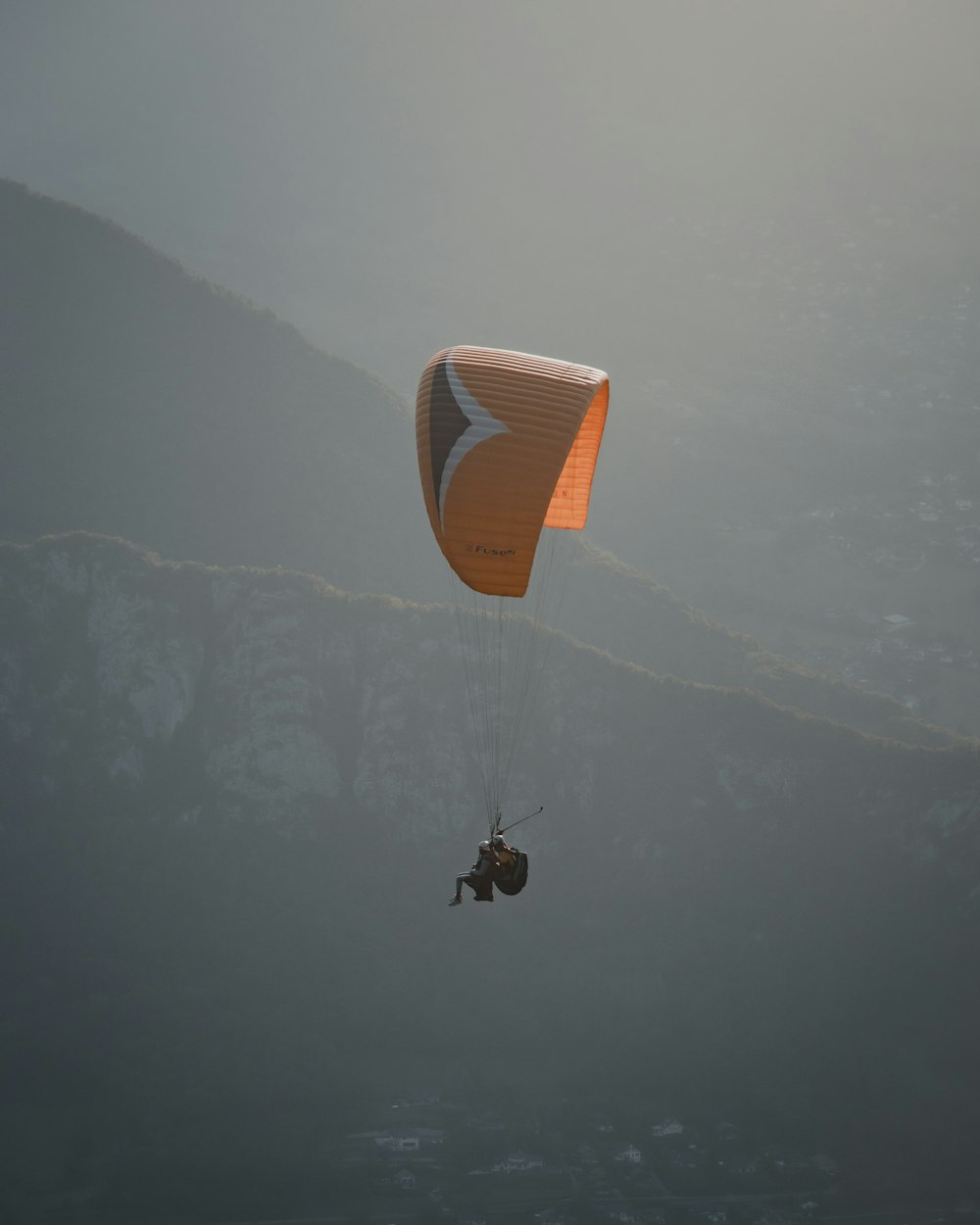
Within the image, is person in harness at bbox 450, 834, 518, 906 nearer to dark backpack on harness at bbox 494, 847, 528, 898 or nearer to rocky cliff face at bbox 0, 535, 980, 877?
dark backpack on harness at bbox 494, 847, 528, 898

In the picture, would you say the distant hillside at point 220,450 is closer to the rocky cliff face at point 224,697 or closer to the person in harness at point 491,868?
the rocky cliff face at point 224,697

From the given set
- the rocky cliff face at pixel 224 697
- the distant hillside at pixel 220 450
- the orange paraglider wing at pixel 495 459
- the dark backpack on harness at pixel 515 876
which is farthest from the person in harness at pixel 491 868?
the distant hillside at pixel 220 450

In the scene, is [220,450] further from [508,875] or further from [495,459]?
[508,875]

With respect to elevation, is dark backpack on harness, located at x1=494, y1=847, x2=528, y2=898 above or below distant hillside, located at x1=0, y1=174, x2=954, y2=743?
below

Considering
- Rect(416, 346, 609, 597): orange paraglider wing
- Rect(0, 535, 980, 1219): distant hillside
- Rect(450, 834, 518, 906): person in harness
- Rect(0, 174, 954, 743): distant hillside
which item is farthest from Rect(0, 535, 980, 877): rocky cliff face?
Rect(450, 834, 518, 906): person in harness

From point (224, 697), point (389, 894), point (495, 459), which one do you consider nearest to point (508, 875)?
point (495, 459)

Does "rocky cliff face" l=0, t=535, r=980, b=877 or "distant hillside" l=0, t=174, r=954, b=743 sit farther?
"distant hillside" l=0, t=174, r=954, b=743
